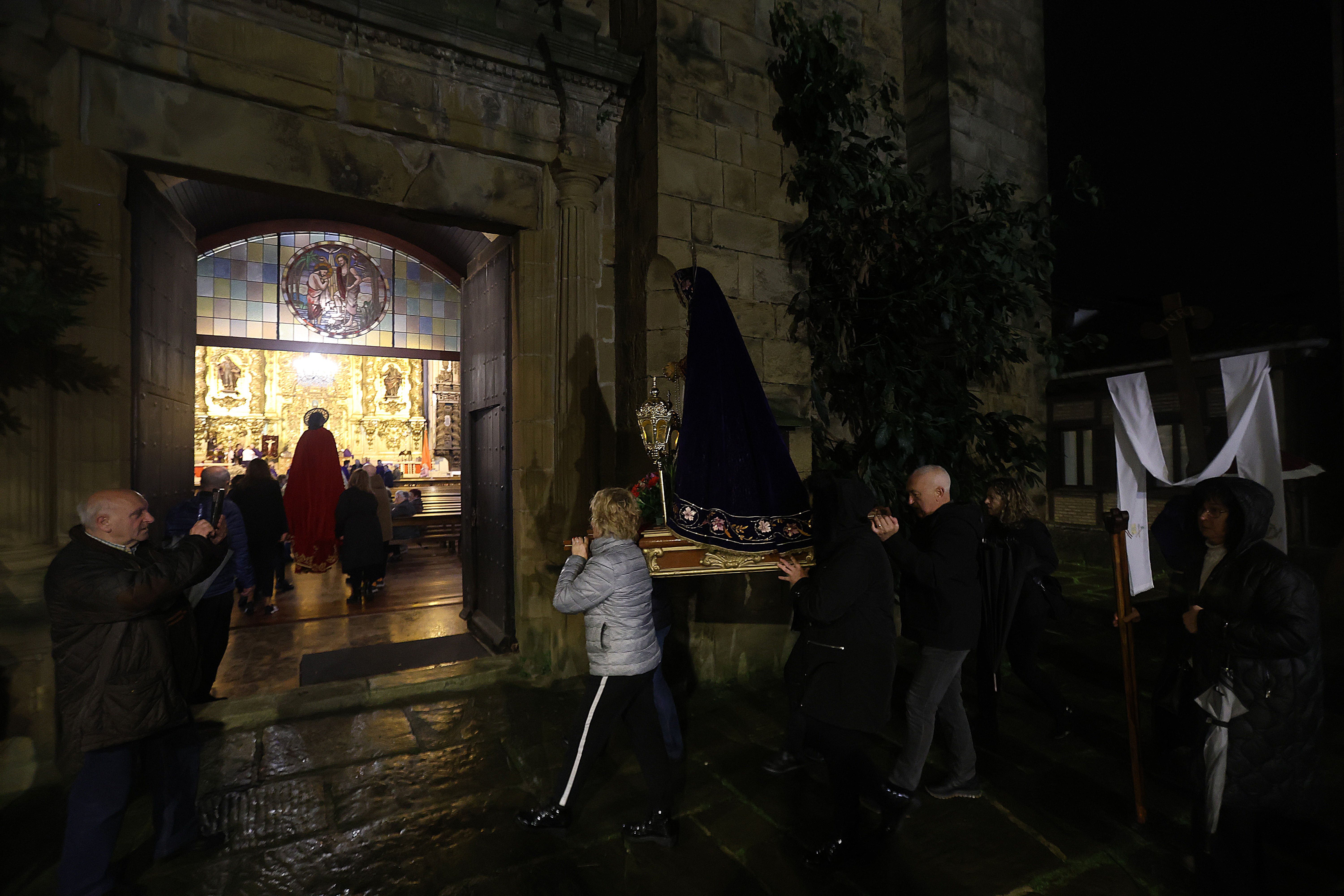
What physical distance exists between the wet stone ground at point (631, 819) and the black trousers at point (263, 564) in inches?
104

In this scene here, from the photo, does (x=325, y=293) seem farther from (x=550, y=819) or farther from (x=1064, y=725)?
(x=1064, y=725)

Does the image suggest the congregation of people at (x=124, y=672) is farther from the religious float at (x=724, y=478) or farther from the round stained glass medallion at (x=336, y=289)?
the round stained glass medallion at (x=336, y=289)

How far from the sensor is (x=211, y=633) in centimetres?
385

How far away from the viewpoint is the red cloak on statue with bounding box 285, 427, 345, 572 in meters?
6.73

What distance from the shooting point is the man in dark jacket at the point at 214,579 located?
11.3 ft

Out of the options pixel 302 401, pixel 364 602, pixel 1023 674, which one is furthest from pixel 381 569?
pixel 302 401

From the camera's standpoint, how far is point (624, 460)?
4.52 metres

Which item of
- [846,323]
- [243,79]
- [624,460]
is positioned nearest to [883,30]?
[846,323]

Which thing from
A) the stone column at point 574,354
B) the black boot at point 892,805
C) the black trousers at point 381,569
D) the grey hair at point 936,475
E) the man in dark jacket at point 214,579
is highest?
the stone column at point 574,354

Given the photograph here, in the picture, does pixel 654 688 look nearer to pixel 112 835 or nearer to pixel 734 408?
pixel 734 408

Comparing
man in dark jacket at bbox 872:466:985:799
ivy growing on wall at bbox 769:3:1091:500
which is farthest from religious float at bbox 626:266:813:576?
ivy growing on wall at bbox 769:3:1091:500

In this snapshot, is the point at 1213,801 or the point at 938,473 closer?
the point at 1213,801

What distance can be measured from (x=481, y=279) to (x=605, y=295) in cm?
150

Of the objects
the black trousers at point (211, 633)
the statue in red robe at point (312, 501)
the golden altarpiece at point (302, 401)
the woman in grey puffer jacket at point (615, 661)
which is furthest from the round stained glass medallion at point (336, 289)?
the woman in grey puffer jacket at point (615, 661)
